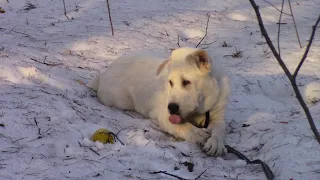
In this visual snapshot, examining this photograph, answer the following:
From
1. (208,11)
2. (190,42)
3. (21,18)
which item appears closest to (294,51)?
(190,42)

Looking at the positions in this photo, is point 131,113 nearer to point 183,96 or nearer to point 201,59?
point 183,96

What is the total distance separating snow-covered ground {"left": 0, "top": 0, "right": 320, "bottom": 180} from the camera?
350 centimetres

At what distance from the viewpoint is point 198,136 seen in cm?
439

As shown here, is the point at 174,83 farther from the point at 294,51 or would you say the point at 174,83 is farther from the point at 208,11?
the point at 208,11

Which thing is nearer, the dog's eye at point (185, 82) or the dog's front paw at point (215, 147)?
the dog's front paw at point (215, 147)

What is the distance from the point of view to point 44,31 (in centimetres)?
820

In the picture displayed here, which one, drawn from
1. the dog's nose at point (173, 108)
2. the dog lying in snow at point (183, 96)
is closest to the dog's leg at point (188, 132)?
the dog lying in snow at point (183, 96)

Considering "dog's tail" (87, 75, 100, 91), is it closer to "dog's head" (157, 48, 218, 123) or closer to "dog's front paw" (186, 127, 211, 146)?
"dog's head" (157, 48, 218, 123)

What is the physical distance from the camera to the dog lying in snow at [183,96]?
14.2 feet

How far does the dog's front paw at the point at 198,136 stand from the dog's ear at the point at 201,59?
617 millimetres

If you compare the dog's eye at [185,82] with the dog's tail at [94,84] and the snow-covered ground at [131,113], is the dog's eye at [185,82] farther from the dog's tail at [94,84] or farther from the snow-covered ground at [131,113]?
the dog's tail at [94,84]

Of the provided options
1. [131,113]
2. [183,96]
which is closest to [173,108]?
[183,96]

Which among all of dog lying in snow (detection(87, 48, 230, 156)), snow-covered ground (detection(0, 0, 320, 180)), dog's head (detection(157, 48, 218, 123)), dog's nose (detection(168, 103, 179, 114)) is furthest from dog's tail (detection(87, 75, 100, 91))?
dog's nose (detection(168, 103, 179, 114))

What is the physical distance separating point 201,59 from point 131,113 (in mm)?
1412
